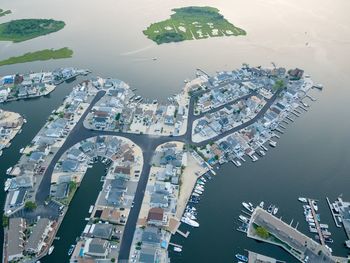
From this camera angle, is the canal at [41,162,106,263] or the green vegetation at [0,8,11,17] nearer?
the canal at [41,162,106,263]

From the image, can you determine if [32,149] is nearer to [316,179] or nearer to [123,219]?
[123,219]

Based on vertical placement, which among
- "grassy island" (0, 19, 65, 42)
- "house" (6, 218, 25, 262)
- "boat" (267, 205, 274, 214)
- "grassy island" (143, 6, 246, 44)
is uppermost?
"grassy island" (143, 6, 246, 44)

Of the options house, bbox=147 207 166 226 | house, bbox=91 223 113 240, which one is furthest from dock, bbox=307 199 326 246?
house, bbox=91 223 113 240

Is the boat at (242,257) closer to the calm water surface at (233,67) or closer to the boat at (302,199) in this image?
the calm water surface at (233,67)

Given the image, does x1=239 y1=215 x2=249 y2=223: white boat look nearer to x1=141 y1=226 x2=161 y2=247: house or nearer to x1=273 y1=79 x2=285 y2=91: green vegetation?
x1=141 y1=226 x2=161 y2=247: house

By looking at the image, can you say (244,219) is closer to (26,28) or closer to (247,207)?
(247,207)

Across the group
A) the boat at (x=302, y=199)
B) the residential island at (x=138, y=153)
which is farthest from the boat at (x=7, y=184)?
the boat at (x=302, y=199)

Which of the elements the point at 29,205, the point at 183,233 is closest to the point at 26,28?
the point at 29,205
